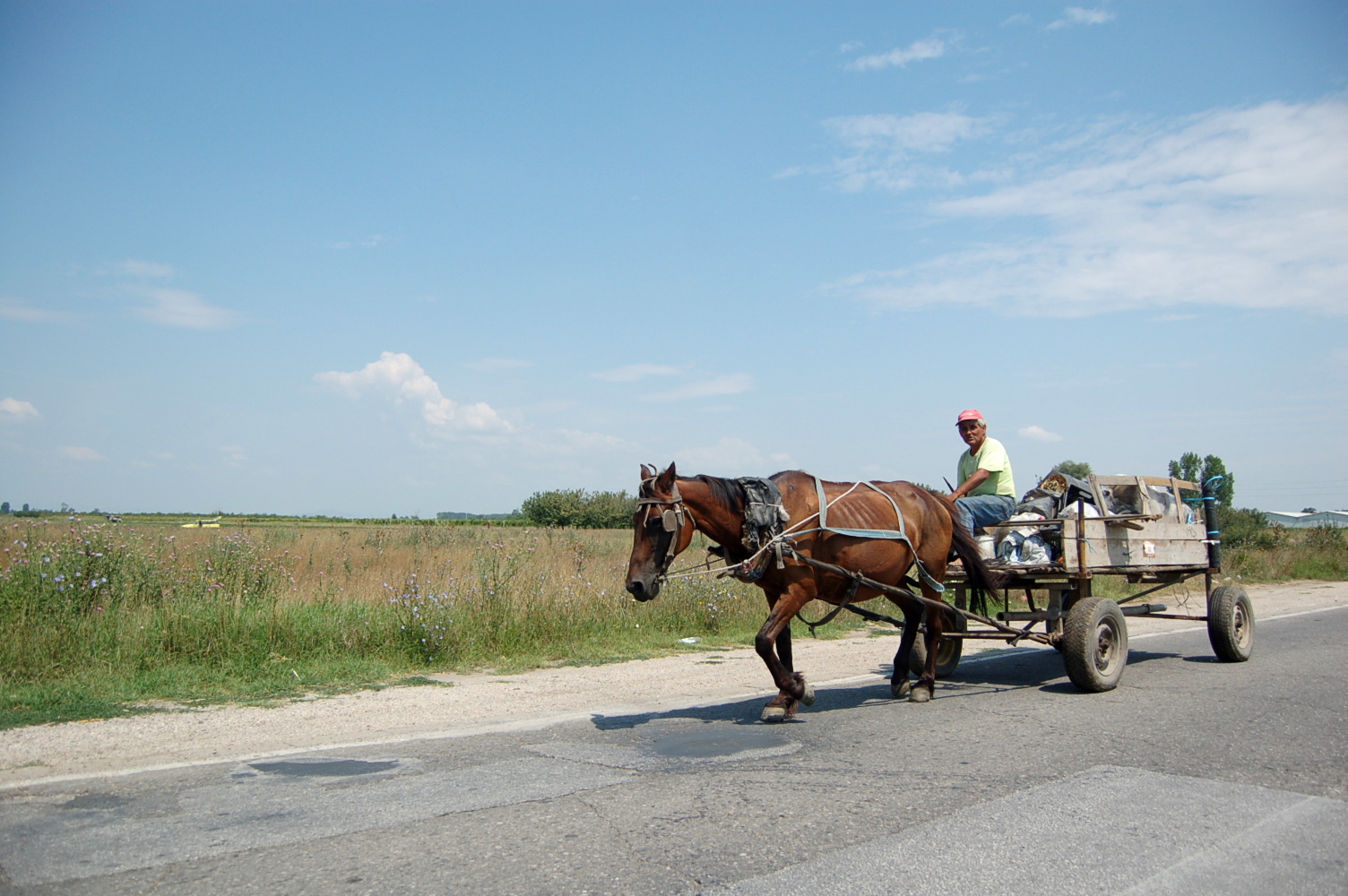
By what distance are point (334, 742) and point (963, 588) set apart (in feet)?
21.0

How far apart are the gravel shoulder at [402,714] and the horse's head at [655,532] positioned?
Result: 154 cm

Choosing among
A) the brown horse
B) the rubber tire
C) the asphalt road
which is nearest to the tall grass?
the asphalt road

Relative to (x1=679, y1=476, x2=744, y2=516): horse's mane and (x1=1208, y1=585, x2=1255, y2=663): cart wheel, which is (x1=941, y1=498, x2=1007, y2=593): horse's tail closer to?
(x1=679, y1=476, x2=744, y2=516): horse's mane

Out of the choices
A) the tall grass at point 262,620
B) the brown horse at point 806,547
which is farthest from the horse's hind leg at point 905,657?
the tall grass at point 262,620

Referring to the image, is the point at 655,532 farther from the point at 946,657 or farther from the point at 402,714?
the point at 946,657

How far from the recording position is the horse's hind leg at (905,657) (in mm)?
8398

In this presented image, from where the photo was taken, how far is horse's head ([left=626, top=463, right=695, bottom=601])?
6.89 m

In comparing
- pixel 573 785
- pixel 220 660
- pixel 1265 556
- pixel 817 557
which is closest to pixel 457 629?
pixel 220 660

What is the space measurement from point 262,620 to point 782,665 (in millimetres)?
6161

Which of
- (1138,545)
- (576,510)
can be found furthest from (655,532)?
(576,510)

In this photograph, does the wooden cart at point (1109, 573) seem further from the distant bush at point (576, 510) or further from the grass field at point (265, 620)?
the distant bush at point (576, 510)

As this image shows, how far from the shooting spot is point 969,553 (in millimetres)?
8648

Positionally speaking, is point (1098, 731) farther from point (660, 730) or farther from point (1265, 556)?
point (1265, 556)

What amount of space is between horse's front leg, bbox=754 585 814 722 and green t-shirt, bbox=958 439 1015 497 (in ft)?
10.2
